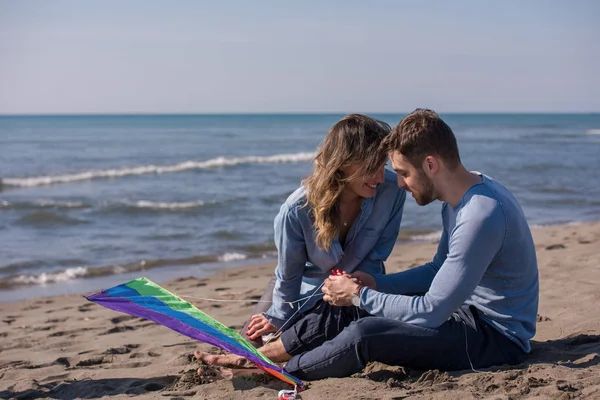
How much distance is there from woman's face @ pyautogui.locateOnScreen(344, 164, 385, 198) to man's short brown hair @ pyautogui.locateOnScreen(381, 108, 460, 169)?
48 cm

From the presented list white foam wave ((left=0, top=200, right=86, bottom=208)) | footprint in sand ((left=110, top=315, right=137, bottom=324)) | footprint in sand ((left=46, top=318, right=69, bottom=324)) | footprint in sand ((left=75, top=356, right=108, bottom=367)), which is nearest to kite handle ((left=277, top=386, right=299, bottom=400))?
footprint in sand ((left=75, top=356, right=108, bottom=367))

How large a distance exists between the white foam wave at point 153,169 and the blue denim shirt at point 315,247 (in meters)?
9.57

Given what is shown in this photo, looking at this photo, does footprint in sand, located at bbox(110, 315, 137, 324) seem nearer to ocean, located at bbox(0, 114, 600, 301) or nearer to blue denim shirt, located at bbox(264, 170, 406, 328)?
ocean, located at bbox(0, 114, 600, 301)

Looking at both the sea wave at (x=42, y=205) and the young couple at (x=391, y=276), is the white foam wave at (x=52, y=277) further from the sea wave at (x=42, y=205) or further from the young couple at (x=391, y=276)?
the sea wave at (x=42, y=205)

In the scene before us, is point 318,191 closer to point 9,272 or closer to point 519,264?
point 519,264

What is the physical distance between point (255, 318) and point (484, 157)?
67.5 ft

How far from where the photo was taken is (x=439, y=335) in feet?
11.3

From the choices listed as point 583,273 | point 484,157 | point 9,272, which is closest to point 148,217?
point 9,272

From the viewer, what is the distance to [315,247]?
12.9ft

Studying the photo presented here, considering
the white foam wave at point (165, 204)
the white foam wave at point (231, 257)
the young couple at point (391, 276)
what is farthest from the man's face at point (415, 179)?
the white foam wave at point (165, 204)

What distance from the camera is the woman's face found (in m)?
3.79

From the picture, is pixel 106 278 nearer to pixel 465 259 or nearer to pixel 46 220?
pixel 46 220

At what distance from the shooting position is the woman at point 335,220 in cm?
378

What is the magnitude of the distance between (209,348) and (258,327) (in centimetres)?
72
